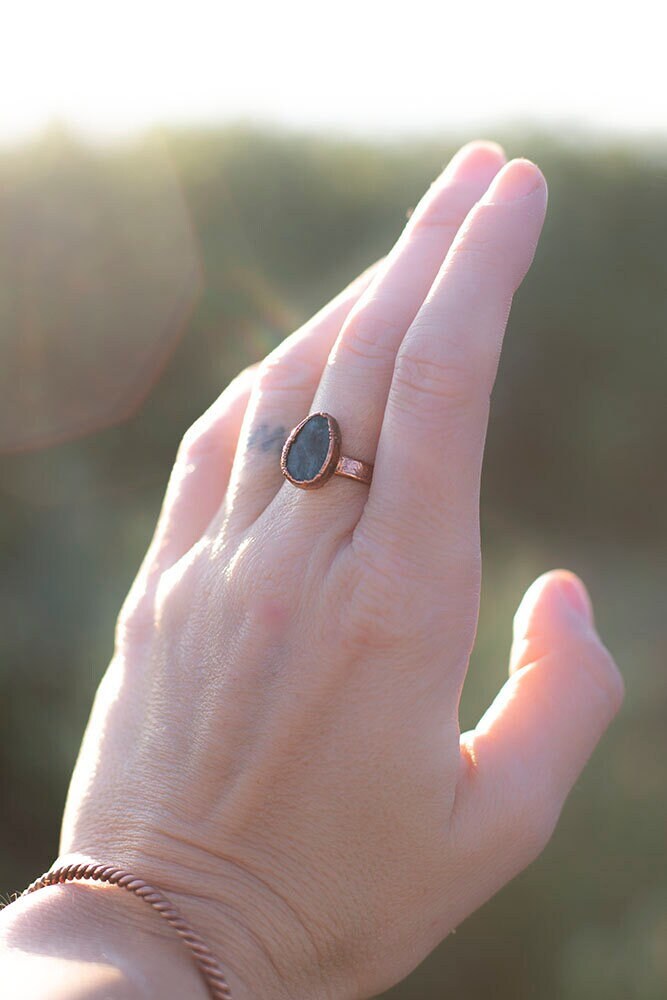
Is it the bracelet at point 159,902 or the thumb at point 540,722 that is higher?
the thumb at point 540,722

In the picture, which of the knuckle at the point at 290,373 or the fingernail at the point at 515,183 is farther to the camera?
the knuckle at the point at 290,373

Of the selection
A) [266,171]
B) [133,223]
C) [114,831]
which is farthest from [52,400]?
[114,831]

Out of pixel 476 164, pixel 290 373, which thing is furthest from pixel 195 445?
pixel 476 164

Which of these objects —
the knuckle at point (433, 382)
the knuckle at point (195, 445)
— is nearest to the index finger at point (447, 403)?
the knuckle at point (433, 382)

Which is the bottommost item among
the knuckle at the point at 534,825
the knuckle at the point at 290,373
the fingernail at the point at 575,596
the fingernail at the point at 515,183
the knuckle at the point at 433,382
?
the knuckle at the point at 534,825

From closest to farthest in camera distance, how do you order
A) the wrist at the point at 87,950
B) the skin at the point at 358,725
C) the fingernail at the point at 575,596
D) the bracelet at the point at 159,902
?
the wrist at the point at 87,950 → the bracelet at the point at 159,902 → the skin at the point at 358,725 → the fingernail at the point at 575,596

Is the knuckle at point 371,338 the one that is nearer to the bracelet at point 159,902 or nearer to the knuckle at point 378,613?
the knuckle at point 378,613

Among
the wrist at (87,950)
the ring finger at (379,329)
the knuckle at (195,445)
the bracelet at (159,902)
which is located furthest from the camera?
the knuckle at (195,445)
